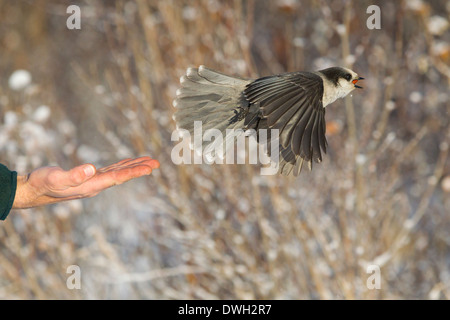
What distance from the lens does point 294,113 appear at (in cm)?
170

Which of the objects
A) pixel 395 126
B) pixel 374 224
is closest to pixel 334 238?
pixel 374 224

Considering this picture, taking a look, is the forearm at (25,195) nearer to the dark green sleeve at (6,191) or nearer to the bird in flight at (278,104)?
the dark green sleeve at (6,191)

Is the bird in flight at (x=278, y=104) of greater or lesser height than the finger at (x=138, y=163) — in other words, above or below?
above

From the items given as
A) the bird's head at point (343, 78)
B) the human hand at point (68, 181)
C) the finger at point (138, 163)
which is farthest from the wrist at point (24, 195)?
the bird's head at point (343, 78)

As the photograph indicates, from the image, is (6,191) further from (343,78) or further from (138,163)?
(343,78)

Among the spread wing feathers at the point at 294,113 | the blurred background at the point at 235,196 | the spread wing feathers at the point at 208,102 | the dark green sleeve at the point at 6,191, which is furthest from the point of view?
the blurred background at the point at 235,196

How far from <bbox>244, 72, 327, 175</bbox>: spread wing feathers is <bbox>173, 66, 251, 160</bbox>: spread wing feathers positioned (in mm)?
179

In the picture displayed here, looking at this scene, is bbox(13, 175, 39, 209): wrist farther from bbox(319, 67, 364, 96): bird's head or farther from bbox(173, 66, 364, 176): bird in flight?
bbox(319, 67, 364, 96): bird's head

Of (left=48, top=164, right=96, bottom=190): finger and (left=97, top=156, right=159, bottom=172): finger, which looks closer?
(left=48, top=164, right=96, bottom=190): finger

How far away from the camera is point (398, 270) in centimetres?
359

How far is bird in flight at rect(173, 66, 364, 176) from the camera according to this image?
1692mm

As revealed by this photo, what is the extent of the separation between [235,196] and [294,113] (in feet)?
4.17

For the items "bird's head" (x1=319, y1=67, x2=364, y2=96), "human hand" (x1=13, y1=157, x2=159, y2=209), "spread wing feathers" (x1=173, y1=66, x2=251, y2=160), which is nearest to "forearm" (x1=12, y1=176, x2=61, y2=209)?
"human hand" (x1=13, y1=157, x2=159, y2=209)

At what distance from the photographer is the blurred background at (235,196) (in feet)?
9.37
